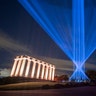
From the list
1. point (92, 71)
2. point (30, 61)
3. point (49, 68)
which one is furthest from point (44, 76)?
point (92, 71)

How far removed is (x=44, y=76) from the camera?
79.4 metres

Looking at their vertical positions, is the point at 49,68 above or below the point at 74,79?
above

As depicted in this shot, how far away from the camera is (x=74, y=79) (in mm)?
55688

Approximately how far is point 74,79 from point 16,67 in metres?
20.0

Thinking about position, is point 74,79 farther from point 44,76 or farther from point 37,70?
point 44,76

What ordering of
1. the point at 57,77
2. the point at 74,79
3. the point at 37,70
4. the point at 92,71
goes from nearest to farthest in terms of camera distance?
the point at 74,79 < the point at 37,70 < the point at 92,71 < the point at 57,77

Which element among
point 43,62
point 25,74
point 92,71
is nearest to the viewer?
point 25,74

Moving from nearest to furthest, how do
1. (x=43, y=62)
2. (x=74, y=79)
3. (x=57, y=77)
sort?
1. (x=74, y=79)
2. (x=43, y=62)
3. (x=57, y=77)

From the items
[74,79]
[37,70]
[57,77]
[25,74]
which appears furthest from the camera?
[57,77]

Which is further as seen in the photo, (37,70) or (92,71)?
(92,71)

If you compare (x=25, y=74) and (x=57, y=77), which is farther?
(x=57, y=77)

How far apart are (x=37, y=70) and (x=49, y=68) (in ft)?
34.1

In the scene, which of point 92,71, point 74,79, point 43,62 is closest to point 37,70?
point 43,62

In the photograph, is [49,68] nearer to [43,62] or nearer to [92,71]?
[43,62]
